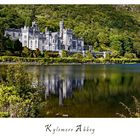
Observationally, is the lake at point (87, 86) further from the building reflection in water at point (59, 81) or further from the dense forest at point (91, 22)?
the dense forest at point (91, 22)

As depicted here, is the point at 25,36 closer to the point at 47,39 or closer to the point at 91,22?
the point at 47,39

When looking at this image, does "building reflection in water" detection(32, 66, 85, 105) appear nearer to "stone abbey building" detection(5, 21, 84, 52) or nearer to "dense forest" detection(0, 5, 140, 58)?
"stone abbey building" detection(5, 21, 84, 52)

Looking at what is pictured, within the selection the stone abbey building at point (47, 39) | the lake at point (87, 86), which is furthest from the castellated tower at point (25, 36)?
the lake at point (87, 86)

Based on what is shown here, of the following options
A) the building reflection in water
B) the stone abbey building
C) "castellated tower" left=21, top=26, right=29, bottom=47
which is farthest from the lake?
"castellated tower" left=21, top=26, right=29, bottom=47

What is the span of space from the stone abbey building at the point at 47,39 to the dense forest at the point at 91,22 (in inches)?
2.9

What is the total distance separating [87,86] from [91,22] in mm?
987

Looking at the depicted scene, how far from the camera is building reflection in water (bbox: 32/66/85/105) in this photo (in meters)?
7.36

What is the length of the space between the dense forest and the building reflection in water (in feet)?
1.76

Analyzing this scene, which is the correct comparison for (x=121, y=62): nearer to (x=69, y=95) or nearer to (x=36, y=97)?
(x=69, y=95)

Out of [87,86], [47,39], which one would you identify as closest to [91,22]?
[47,39]

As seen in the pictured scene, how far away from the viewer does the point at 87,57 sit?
762cm

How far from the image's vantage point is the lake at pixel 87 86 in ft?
23.5
